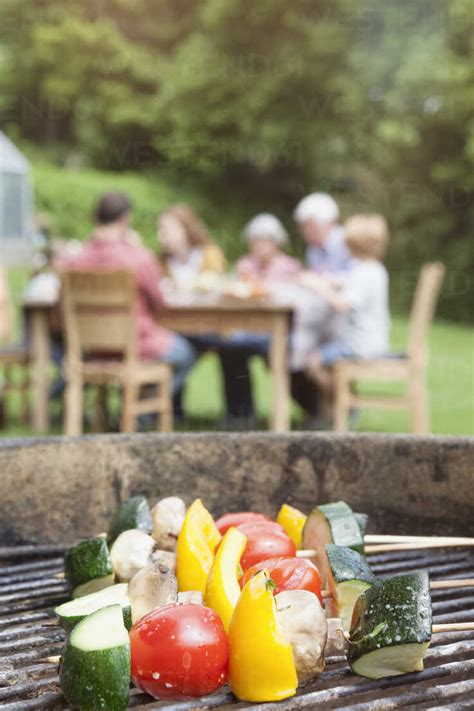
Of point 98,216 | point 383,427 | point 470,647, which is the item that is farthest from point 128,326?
point 470,647

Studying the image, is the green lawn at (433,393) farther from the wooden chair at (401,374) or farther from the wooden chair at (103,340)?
the wooden chair at (103,340)

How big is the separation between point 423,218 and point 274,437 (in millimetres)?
17558

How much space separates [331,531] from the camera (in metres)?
1.57

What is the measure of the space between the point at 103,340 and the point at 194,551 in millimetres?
4306

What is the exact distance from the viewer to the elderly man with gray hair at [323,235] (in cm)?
691

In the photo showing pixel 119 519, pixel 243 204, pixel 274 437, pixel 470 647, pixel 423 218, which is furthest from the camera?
pixel 243 204

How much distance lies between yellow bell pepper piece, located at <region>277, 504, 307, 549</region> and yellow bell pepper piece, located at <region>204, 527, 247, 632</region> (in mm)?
281

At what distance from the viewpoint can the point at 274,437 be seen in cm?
208

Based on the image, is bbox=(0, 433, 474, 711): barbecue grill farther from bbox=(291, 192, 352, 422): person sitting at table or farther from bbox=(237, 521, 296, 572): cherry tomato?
bbox=(291, 192, 352, 422): person sitting at table

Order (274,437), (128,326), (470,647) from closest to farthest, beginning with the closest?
(470,647), (274,437), (128,326)

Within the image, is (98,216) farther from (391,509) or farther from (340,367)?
(391,509)

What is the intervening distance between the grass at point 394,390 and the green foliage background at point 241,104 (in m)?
6.70

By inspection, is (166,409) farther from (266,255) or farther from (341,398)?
(266,255)

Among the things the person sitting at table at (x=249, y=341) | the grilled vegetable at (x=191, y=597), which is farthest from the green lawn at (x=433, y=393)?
the grilled vegetable at (x=191, y=597)
